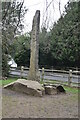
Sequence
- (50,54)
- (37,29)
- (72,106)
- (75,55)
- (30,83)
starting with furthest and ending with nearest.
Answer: (50,54) → (75,55) → (37,29) → (30,83) → (72,106)

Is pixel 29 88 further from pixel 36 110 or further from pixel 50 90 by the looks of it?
pixel 36 110

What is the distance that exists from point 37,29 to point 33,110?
578cm

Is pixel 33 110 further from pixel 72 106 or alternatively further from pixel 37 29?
pixel 37 29

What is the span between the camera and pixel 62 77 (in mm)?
14344

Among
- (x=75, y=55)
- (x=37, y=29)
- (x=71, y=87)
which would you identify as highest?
(x=37, y=29)

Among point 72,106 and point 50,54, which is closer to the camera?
point 72,106

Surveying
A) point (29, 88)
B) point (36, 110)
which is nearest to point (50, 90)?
point (29, 88)

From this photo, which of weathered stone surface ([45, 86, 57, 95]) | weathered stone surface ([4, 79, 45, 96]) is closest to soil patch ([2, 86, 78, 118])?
weathered stone surface ([4, 79, 45, 96])

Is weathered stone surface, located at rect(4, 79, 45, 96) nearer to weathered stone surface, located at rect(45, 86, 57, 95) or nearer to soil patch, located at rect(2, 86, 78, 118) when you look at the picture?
weathered stone surface, located at rect(45, 86, 57, 95)

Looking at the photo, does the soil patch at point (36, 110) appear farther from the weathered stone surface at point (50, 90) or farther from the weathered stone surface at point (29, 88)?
the weathered stone surface at point (50, 90)

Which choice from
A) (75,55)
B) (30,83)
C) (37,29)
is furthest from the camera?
(75,55)

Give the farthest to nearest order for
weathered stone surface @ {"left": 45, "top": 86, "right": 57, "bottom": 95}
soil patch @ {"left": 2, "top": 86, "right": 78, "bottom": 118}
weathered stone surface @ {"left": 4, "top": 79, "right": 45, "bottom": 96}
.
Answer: weathered stone surface @ {"left": 45, "top": 86, "right": 57, "bottom": 95} → weathered stone surface @ {"left": 4, "top": 79, "right": 45, "bottom": 96} → soil patch @ {"left": 2, "top": 86, "right": 78, "bottom": 118}

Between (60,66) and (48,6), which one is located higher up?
(48,6)

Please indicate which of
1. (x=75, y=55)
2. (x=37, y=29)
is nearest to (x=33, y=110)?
(x=37, y=29)
